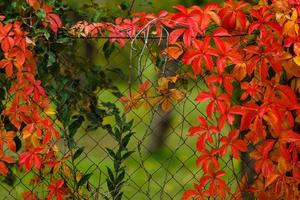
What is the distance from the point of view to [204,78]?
3.16m

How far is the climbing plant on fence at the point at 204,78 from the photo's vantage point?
301 centimetres

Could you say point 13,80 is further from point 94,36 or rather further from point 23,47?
point 94,36

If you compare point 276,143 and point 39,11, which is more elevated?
point 39,11

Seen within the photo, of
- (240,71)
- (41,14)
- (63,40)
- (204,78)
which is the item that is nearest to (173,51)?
(204,78)

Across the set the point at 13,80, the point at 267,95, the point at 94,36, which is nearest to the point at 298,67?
the point at 267,95

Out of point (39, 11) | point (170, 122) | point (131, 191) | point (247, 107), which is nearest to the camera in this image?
point (247, 107)

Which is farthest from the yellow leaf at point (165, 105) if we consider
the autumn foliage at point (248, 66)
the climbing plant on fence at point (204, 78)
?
the autumn foliage at point (248, 66)

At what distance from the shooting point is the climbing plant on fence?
3014mm

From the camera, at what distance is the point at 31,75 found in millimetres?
3268

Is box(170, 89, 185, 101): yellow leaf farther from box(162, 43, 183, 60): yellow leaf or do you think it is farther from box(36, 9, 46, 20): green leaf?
box(36, 9, 46, 20): green leaf

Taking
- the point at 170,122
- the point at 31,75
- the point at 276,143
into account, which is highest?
the point at 31,75

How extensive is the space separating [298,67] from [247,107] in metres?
0.31

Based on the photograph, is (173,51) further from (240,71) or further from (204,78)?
(240,71)

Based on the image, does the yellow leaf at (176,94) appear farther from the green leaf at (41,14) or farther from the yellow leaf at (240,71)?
the green leaf at (41,14)
